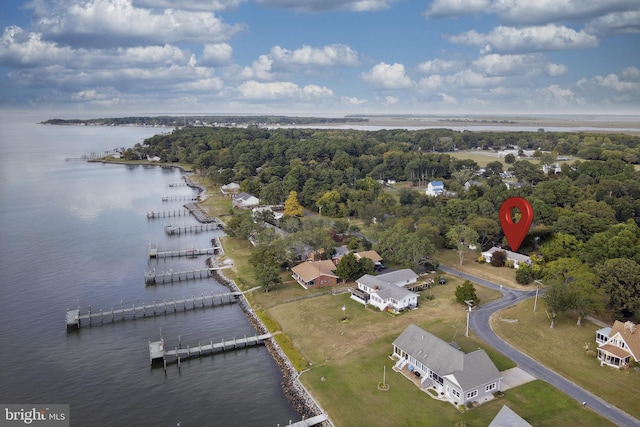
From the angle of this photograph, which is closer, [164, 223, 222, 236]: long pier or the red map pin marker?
the red map pin marker

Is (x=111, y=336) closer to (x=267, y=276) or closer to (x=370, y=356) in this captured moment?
(x=267, y=276)

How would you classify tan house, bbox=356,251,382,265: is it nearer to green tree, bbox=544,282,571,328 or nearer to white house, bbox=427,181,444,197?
green tree, bbox=544,282,571,328

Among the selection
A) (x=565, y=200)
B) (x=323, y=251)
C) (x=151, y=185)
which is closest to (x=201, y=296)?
(x=323, y=251)

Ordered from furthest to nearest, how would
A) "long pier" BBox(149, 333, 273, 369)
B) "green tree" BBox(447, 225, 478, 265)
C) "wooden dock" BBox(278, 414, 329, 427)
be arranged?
"green tree" BBox(447, 225, 478, 265) → "long pier" BBox(149, 333, 273, 369) → "wooden dock" BBox(278, 414, 329, 427)

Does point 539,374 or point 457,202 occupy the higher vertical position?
point 457,202

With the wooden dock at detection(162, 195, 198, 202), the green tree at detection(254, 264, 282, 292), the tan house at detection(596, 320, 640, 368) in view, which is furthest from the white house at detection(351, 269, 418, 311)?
the wooden dock at detection(162, 195, 198, 202)

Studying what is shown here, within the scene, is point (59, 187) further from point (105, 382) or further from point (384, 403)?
point (384, 403)

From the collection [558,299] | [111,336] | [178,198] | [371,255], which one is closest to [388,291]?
[371,255]
